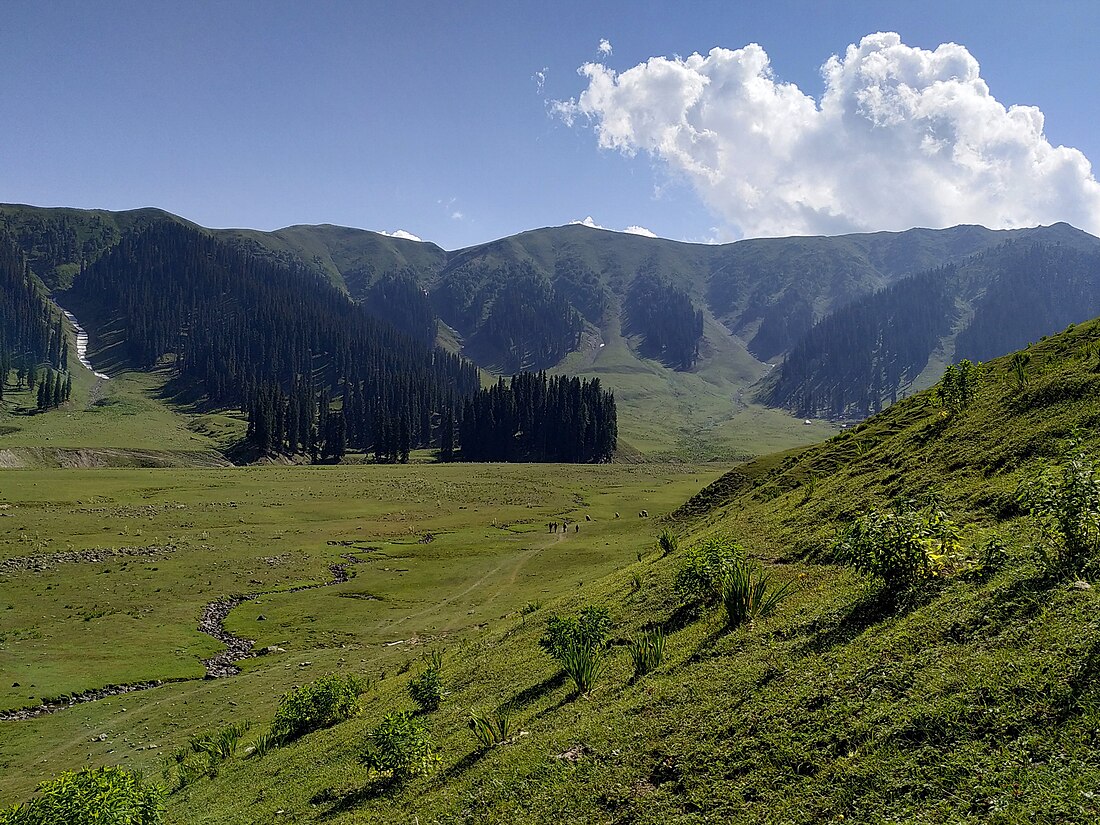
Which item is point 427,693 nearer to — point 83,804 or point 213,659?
point 83,804

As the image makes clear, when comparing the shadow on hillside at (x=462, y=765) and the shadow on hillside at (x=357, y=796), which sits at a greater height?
the shadow on hillside at (x=462, y=765)

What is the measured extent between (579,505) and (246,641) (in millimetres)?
59042

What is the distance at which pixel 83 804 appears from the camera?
10.7 meters

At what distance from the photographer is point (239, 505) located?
254 feet

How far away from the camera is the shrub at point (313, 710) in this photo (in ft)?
66.4

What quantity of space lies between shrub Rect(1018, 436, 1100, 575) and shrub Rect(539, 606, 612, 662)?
969 centimetres

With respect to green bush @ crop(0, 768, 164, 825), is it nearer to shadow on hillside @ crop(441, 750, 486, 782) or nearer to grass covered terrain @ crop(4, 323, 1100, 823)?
grass covered terrain @ crop(4, 323, 1100, 823)

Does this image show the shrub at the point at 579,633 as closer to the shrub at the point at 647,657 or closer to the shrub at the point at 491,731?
the shrub at the point at 647,657

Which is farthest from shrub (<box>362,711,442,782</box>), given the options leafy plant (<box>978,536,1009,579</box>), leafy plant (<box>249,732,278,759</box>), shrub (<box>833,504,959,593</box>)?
leafy plant (<box>978,536,1009,579</box>)

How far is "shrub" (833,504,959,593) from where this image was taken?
1106 cm

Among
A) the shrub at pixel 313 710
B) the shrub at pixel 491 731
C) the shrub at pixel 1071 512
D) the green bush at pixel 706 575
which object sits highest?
the shrub at pixel 1071 512

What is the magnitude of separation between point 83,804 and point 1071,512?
17.2 metres

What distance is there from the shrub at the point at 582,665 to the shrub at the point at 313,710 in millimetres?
10301

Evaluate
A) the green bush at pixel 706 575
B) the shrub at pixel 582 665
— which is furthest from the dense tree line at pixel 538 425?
the shrub at pixel 582 665
